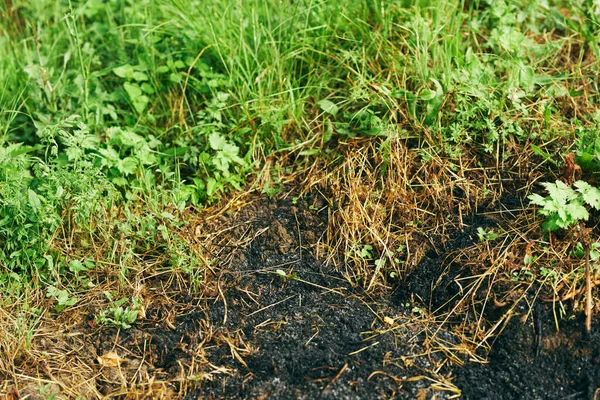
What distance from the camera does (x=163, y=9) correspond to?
366cm

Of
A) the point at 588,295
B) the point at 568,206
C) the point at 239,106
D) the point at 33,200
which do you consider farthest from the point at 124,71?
the point at 588,295

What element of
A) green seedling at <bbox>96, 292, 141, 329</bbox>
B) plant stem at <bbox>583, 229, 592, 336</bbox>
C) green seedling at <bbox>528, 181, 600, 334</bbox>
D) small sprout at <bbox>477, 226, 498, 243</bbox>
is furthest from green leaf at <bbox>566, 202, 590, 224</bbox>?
green seedling at <bbox>96, 292, 141, 329</bbox>

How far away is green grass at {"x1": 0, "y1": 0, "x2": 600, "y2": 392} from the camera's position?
9.39ft

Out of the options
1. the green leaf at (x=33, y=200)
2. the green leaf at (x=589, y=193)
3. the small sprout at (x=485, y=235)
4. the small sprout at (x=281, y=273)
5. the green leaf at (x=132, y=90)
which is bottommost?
the small sprout at (x=281, y=273)

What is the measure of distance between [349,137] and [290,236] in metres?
0.57

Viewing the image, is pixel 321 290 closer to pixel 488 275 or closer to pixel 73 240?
pixel 488 275

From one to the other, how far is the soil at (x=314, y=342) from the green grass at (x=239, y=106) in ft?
0.59

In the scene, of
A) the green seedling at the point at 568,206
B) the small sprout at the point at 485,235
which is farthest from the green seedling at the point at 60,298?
the green seedling at the point at 568,206

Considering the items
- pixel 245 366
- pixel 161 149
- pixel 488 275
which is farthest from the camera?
pixel 161 149

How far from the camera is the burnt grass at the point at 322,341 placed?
237 cm

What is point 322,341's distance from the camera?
8.27 ft

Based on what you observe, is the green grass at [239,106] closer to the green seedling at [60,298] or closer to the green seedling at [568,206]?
the green seedling at [60,298]

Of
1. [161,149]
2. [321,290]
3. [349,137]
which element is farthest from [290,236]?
[161,149]

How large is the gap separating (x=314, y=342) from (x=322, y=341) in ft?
0.10
